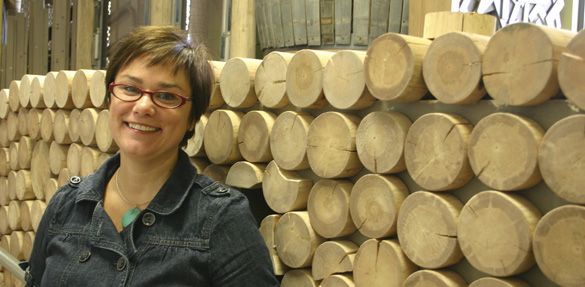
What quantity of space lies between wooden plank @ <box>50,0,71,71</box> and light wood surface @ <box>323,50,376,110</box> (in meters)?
5.35

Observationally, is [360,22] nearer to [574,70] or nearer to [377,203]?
[377,203]

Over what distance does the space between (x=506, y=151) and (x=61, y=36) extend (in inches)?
246

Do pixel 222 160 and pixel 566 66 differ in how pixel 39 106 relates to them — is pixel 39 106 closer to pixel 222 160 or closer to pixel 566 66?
pixel 222 160

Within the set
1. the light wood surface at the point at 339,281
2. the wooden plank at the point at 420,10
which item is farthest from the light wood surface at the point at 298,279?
the wooden plank at the point at 420,10

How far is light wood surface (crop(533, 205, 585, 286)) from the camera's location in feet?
4.81

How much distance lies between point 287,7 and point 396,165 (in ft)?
5.66

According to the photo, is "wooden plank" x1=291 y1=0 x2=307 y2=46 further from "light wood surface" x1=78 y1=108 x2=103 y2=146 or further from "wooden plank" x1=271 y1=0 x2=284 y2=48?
"light wood surface" x1=78 y1=108 x2=103 y2=146

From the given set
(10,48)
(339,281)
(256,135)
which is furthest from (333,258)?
(10,48)

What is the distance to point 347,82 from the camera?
6.93 feet

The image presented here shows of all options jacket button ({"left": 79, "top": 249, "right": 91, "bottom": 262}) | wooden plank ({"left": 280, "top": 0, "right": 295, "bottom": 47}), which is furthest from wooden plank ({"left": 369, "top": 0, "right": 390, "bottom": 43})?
jacket button ({"left": 79, "top": 249, "right": 91, "bottom": 262})

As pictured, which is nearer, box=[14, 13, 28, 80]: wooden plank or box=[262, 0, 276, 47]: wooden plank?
box=[262, 0, 276, 47]: wooden plank

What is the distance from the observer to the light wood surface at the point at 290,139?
7.59 feet

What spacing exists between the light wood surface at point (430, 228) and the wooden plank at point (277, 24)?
5.94ft

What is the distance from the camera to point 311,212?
2.28 m
